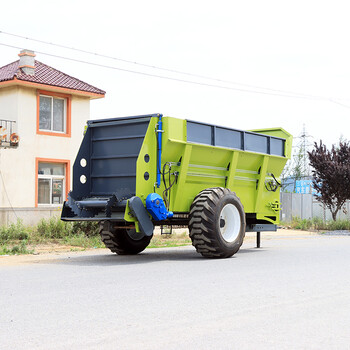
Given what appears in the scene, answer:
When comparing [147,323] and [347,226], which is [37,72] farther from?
[147,323]

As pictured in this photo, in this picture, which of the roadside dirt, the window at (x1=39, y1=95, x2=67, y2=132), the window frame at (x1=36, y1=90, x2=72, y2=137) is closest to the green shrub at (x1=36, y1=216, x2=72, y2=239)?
the roadside dirt

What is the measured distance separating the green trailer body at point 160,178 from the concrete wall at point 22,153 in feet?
36.6

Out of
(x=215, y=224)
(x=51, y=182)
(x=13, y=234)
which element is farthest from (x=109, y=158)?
(x=51, y=182)

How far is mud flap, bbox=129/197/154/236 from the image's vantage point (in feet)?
40.3

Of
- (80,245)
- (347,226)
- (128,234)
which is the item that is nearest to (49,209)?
(80,245)

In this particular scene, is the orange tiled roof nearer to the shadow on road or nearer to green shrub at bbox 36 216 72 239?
green shrub at bbox 36 216 72 239

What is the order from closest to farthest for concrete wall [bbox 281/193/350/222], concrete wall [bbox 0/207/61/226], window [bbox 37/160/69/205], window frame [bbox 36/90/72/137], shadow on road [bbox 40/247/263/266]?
shadow on road [bbox 40/247/263/266], concrete wall [bbox 0/207/61/226], window frame [bbox 36/90/72/137], window [bbox 37/160/69/205], concrete wall [bbox 281/193/350/222]

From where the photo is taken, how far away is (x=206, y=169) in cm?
1391

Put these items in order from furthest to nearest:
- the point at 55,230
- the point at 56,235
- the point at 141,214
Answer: the point at 55,230
the point at 56,235
the point at 141,214

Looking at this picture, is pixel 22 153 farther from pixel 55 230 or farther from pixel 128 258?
pixel 128 258

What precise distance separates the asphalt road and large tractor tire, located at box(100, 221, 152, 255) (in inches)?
57.1

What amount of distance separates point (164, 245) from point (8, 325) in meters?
11.6

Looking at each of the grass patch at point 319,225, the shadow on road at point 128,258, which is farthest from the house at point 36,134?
the grass patch at point 319,225

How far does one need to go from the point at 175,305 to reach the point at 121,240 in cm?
688
